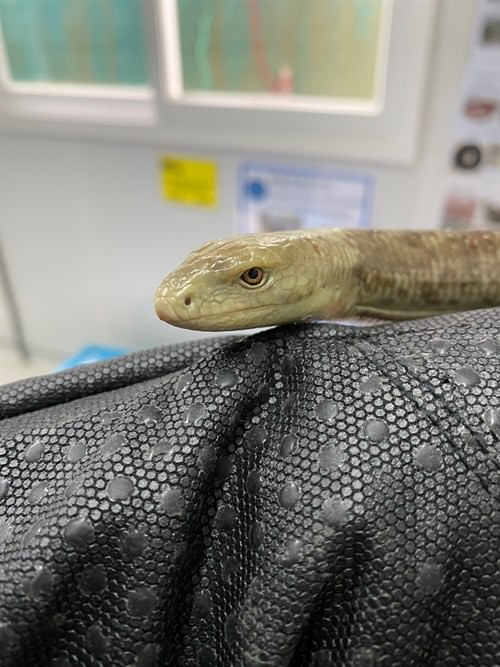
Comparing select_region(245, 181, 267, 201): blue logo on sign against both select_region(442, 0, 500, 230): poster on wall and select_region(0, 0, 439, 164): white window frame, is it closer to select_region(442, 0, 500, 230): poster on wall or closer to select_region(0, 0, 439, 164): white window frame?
select_region(0, 0, 439, 164): white window frame

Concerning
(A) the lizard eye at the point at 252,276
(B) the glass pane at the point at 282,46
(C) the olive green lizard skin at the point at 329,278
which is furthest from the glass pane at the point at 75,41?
(A) the lizard eye at the point at 252,276

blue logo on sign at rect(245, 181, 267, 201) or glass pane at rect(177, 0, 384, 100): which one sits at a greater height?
glass pane at rect(177, 0, 384, 100)

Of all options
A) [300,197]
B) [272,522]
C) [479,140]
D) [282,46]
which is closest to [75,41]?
[282,46]

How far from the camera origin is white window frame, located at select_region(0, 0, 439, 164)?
1.44m

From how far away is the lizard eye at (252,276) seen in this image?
0.61 metres

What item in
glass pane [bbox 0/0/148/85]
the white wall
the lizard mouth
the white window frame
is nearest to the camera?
the lizard mouth

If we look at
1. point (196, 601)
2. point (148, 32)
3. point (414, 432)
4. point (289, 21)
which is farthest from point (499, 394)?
point (148, 32)

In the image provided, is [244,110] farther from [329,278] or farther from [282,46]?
[329,278]

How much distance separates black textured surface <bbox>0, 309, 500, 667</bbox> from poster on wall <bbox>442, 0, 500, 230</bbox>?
1142 mm

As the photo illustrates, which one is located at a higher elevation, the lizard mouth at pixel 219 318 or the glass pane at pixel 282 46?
the glass pane at pixel 282 46

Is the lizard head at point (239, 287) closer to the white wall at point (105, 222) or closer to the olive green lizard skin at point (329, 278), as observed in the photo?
the olive green lizard skin at point (329, 278)

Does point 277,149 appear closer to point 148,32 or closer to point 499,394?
point 148,32

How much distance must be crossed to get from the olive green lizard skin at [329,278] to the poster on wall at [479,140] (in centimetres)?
71

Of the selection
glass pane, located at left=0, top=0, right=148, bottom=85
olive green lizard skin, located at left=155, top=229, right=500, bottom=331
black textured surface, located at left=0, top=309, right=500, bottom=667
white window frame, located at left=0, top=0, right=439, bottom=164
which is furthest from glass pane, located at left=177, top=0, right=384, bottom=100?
black textured surface, located at left=0, top=309, right=500, bottom=667
